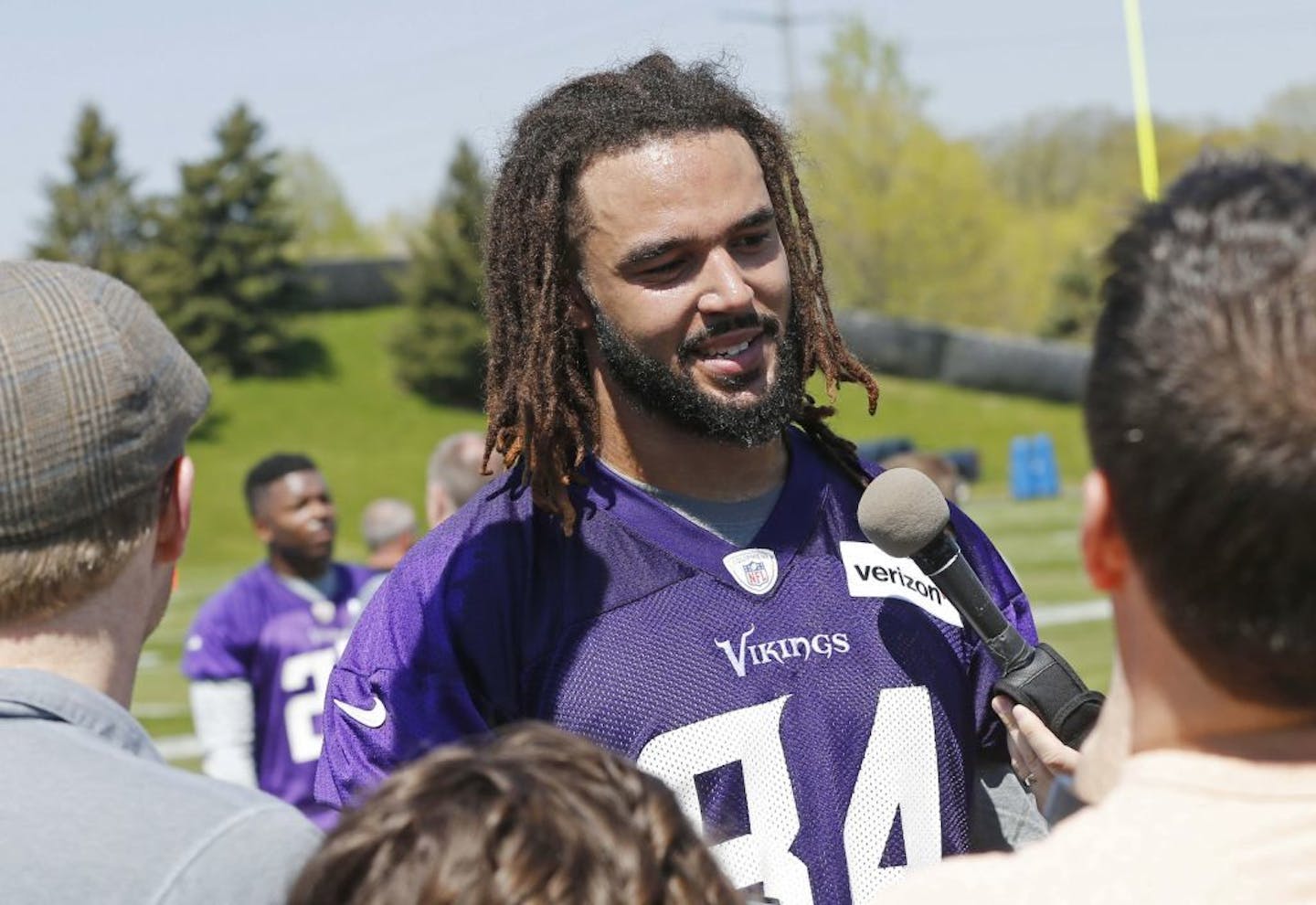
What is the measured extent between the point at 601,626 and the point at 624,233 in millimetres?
680

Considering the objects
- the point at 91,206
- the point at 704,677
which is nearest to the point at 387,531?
the point at 704,677

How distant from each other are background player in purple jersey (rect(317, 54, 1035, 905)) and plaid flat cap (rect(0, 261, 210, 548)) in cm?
86

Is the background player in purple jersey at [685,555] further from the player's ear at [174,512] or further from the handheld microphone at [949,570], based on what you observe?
the player's ear at [174,512]

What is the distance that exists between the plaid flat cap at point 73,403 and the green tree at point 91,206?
166ft

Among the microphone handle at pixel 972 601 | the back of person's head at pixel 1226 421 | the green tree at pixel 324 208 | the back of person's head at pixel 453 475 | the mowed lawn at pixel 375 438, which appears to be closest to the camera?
the back of person's head at pixel 1226 421

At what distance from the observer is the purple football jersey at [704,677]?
2477 mm

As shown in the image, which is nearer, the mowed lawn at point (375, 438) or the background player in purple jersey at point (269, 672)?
the background player in purple jersey at point (269, 672)

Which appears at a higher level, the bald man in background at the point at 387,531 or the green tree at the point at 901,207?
the bald man in background at the point at 387,531

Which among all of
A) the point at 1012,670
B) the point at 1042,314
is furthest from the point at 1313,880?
the point at 1042,314

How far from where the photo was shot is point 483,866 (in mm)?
1277

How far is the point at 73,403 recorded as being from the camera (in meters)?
1.68

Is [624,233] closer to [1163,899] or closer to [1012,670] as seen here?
[1012,670]

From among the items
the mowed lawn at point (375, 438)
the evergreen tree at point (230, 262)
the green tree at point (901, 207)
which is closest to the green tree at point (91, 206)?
the evergreen tree at point (230, 262)

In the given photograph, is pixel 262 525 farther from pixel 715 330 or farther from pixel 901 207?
pixel 901 207
